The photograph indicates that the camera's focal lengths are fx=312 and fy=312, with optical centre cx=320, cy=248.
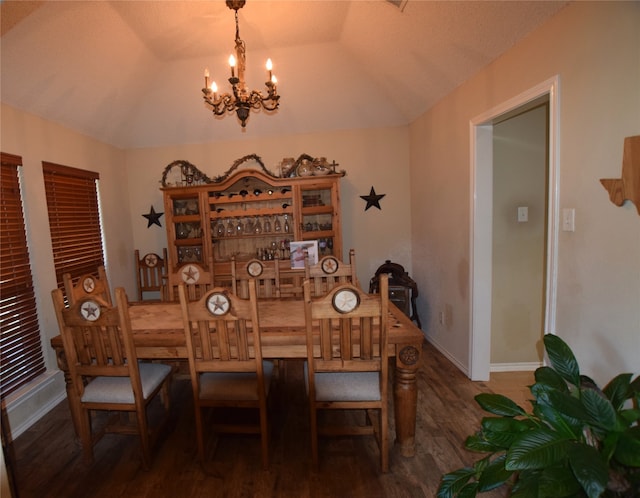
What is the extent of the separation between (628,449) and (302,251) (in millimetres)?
2890

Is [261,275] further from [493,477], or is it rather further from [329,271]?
[493,477]

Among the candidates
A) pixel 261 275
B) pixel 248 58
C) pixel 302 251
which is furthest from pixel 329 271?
pixel 248 58

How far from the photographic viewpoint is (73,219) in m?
2.91

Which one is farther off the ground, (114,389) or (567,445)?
(567,445)

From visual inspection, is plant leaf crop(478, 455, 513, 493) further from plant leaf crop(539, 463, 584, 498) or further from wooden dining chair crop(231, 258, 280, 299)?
wooden dining chair crop(231, 258, 280, 299)

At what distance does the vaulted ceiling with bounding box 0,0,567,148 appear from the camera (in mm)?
1996

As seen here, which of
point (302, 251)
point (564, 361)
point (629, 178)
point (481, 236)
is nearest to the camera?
point (564, 361)

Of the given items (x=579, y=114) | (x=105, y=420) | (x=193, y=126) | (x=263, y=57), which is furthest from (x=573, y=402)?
(x=193, y=126)

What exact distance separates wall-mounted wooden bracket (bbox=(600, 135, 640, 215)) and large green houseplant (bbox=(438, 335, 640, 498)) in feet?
2.26

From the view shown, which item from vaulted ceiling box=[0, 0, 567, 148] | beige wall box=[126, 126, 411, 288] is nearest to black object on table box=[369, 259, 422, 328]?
beige wall box=[126, 126, 411, 288]

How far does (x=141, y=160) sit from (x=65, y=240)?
1.42 meters

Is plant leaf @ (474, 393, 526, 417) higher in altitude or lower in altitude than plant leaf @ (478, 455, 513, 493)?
higher

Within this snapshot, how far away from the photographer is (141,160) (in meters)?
3.79

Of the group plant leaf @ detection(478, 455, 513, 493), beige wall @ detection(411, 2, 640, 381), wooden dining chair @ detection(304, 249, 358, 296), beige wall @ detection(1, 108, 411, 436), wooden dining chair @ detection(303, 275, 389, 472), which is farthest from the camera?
beige wall @ detection(1, 108, 411, 436)
